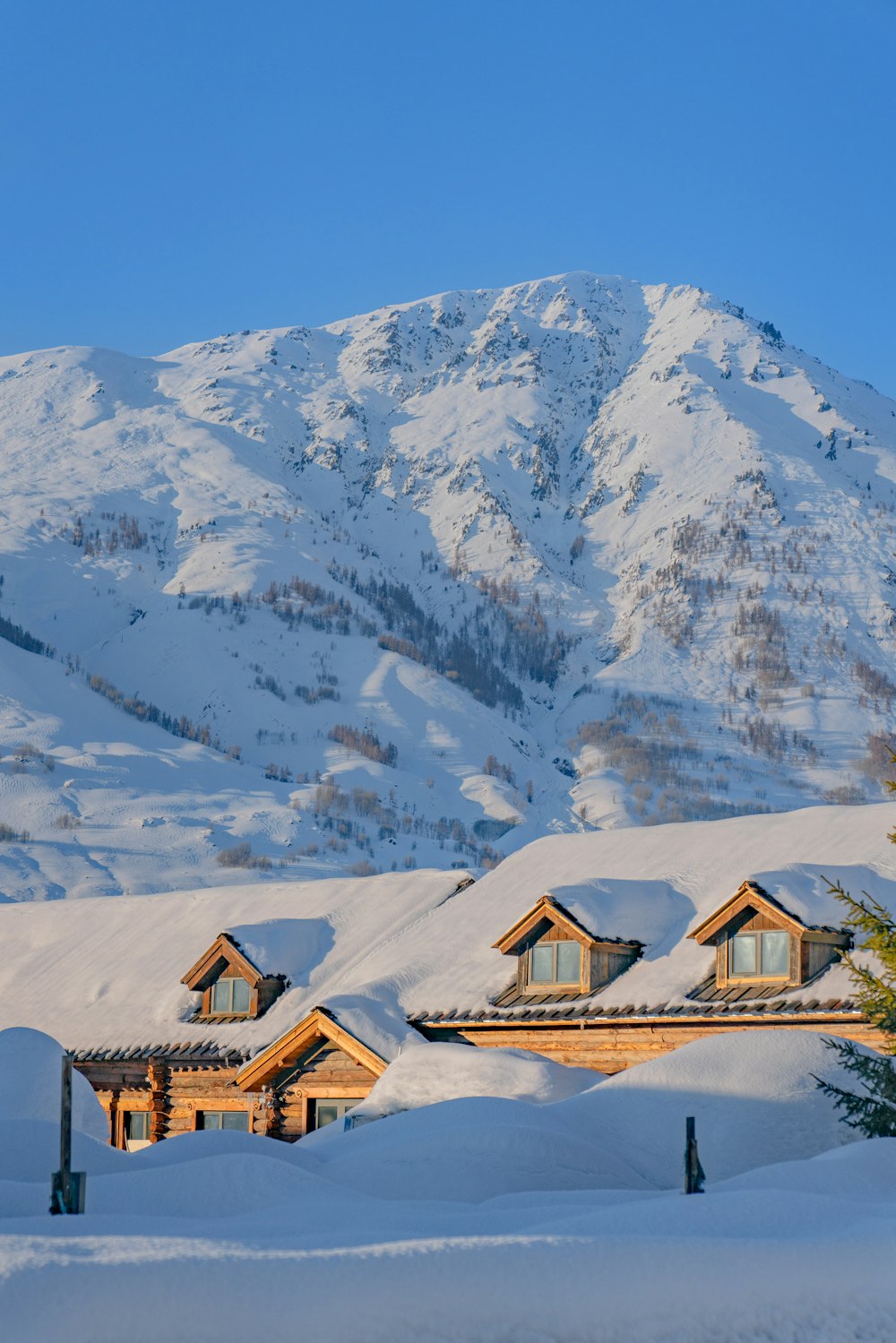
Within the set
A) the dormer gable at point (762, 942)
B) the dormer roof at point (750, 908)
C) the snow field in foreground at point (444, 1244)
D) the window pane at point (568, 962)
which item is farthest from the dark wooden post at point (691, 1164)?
the window pane at point (568, 962)

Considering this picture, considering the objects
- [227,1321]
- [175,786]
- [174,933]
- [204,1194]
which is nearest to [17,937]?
[174,933]

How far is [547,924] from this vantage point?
27.0m

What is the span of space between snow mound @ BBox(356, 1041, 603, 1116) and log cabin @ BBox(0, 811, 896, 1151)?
393cm

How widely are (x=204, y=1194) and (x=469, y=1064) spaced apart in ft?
25.4

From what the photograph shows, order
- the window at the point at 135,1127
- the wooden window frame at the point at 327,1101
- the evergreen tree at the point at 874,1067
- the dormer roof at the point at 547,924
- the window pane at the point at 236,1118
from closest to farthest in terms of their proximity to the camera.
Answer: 1. the evergreen tree at the point at 874,1067
2. the dormer roof at the point at 547,924
3. the wooden window frame at the point at 327,1101
4. the window pane at the point at 236,1118
5. the window at the point at 135,1127

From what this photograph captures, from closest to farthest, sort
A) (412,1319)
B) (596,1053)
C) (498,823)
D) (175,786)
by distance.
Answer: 1. (412,1319)
2. (596,1053)
3. (175,786)
4. (498,823)

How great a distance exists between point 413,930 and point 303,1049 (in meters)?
5.00

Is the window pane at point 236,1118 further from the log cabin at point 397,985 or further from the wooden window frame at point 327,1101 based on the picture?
the wooden window frame at point 327,1101

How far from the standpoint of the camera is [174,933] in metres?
35.8

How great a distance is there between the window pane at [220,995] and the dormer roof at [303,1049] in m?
3.33

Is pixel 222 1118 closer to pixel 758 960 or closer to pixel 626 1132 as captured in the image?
pixel 758 960

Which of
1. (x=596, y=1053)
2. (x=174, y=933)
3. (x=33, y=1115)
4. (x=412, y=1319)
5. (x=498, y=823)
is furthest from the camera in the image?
(x=498, y=823)

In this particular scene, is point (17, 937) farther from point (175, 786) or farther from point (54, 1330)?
point (175, 786)

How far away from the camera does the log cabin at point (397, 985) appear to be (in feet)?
80.3
